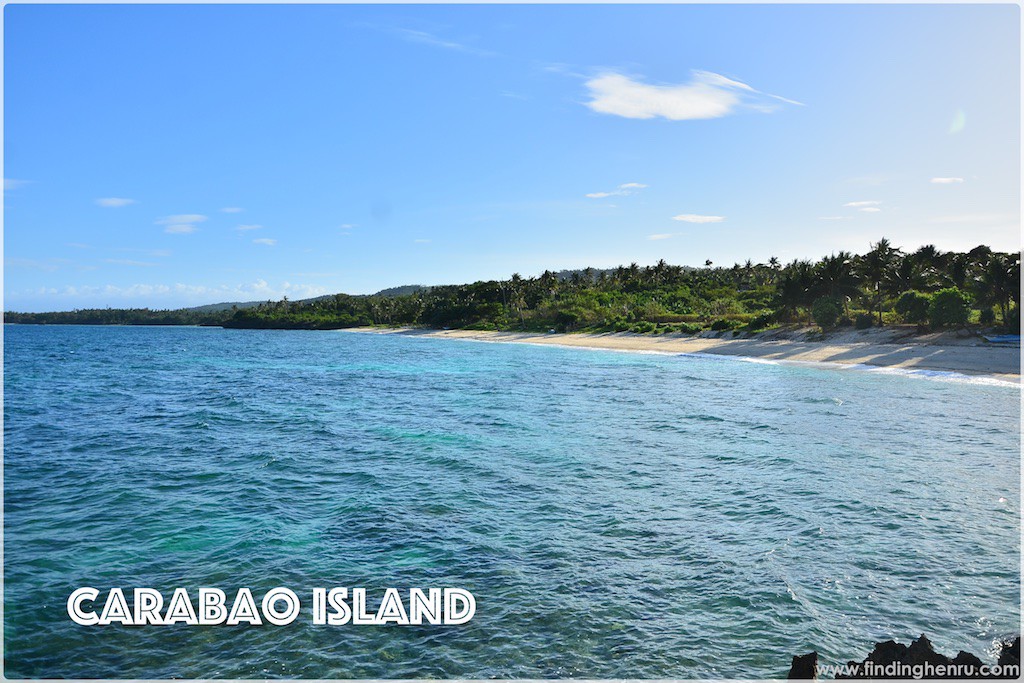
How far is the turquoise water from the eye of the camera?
31.1ft

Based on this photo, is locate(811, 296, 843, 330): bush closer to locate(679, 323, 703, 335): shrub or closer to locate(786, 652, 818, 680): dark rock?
locate(679, 323, 703, 335): shrub

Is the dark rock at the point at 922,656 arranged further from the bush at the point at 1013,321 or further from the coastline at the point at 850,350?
the bush at the point at 1013,321

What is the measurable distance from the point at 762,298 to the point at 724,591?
11789cm

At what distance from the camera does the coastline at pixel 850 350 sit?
1847 inches

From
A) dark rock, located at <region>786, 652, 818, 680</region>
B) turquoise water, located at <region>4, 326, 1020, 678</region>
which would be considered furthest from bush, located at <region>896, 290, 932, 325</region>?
dark rock, located at <region>786, 652, 818, 680</region>

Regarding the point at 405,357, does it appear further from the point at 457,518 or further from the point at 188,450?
the point at 457,518

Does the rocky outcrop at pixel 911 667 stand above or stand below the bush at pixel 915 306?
below

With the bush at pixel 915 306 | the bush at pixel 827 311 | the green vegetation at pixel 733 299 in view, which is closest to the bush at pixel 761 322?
the green vegetation at pixel 733 299

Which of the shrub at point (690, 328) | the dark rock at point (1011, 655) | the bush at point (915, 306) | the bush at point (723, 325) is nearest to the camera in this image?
the dark rock at point (1011, 655)

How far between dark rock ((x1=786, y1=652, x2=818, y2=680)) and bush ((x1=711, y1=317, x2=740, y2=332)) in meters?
79.3

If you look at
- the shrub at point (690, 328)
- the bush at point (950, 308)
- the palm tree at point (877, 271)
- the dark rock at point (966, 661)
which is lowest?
the dark rock at point (966, 661)

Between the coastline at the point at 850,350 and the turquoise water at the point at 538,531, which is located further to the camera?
the coastline at the point at 850,350

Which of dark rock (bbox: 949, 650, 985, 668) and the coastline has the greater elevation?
the coastline

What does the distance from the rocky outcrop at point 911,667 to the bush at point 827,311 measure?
6860 cm
